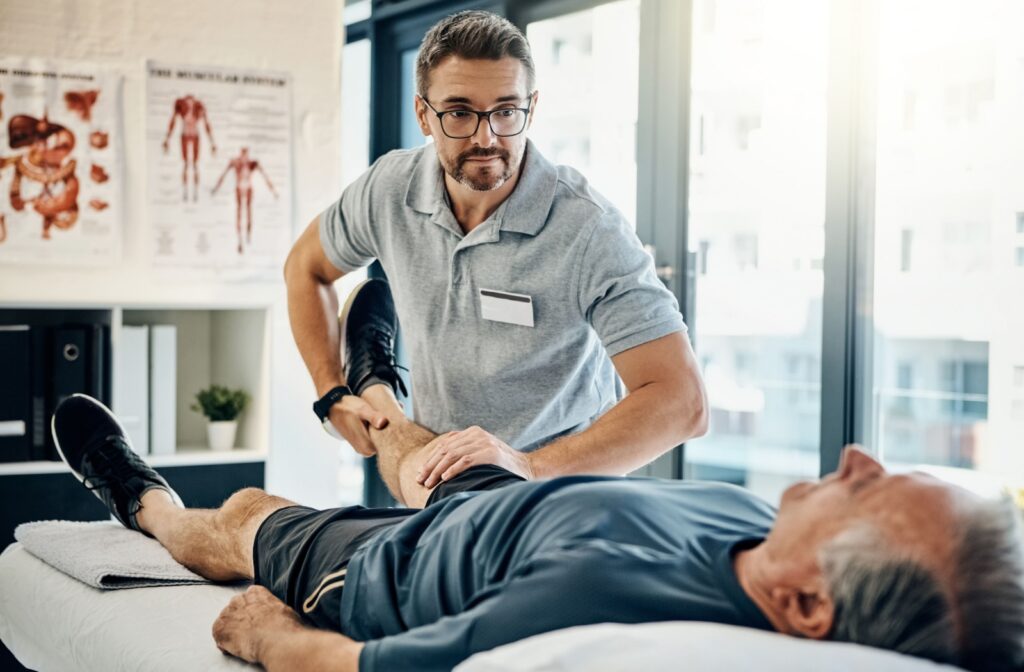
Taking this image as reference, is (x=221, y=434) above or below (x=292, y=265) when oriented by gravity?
below

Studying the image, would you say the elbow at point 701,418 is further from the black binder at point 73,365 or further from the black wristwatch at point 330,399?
the black binder at point 73,365

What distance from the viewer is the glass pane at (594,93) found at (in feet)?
11.0

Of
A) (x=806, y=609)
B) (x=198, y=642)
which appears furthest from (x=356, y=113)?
(x=806, y=609)

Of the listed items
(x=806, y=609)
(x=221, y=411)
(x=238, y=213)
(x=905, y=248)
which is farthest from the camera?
(x=238, y=213)

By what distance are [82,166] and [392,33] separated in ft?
4.67

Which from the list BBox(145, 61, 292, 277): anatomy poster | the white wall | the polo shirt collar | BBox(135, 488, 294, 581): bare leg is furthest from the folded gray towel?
BBox(145, 61, 292, 277): anatomy poster

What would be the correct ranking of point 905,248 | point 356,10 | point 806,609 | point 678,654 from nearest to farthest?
point 678,654, point 806,609, point 905,248, point 356,10

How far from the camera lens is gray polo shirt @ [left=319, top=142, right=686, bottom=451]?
6.54 feet

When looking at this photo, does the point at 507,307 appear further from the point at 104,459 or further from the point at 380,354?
the point at 104,459

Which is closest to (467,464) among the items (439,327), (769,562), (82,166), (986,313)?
(439,327)

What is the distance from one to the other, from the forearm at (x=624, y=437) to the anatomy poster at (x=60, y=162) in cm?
193

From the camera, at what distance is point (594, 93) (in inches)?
137

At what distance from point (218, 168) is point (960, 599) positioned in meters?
2.92

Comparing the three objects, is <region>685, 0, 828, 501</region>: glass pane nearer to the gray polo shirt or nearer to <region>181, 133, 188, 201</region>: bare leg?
the gray polo shirt
